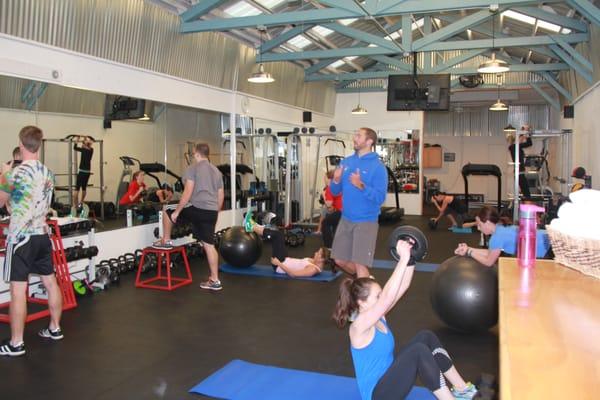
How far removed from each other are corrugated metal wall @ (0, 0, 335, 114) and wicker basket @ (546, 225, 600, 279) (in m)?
4.79

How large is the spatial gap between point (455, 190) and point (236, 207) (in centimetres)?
1065

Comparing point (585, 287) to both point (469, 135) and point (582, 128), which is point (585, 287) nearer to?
point (582, 128)

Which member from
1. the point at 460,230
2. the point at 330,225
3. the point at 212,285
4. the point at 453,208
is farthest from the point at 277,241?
the point at 453,208

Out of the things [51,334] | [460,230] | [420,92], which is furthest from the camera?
[460,230]

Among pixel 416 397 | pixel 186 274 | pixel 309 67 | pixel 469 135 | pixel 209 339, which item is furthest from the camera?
pixel 469 135

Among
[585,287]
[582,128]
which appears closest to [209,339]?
[585,287]

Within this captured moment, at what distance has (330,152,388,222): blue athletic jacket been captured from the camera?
3.93 metres

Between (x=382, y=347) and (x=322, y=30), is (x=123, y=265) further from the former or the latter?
(x=322, y=30)

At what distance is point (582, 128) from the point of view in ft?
30.7

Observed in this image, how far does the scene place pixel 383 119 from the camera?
1309cm

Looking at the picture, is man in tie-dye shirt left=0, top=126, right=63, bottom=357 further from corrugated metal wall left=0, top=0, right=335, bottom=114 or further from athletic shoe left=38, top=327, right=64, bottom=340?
corrugated metal wall left=0, top=0, right=335, bottom=114

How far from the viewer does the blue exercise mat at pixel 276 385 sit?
9.09 ft

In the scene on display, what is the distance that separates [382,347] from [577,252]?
83 centimetres

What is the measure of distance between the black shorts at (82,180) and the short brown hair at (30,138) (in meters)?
2.41
